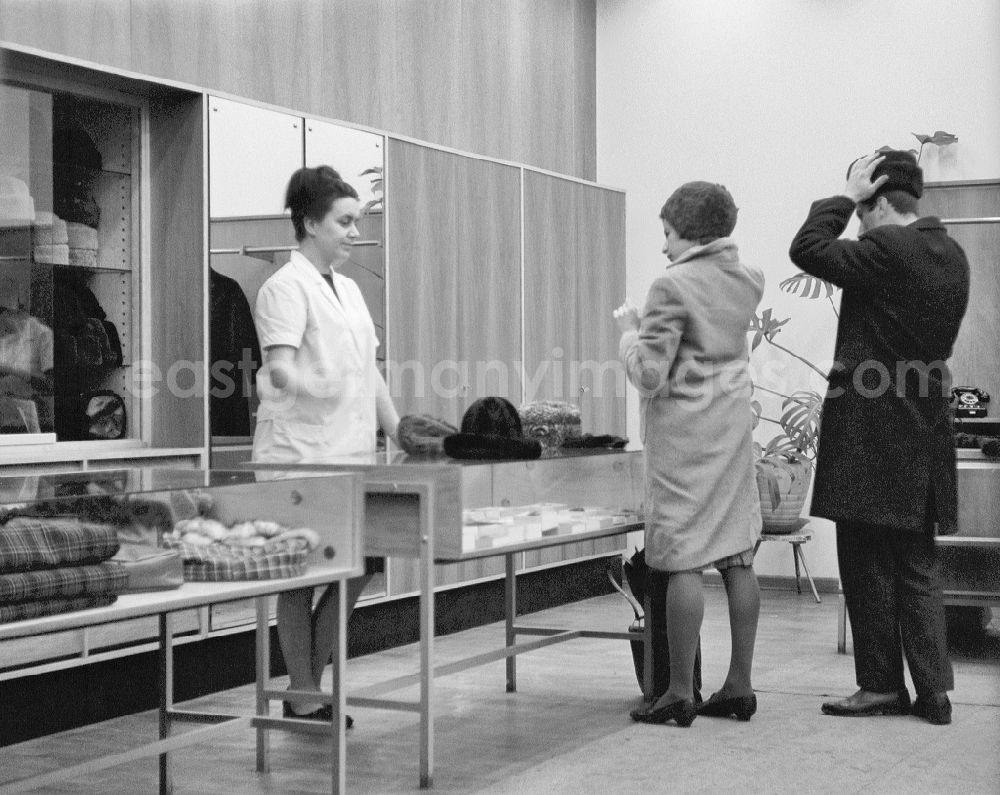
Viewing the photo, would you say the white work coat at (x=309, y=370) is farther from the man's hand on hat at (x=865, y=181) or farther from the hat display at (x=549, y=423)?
the man's hand on hat at (x=865, y=181)

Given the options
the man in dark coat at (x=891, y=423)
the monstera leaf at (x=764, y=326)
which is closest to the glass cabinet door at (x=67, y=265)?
the man in dark coat at (x=891, y=423)

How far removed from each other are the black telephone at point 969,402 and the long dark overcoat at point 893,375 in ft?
8.08

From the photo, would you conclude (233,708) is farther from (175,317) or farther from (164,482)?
(164,482)

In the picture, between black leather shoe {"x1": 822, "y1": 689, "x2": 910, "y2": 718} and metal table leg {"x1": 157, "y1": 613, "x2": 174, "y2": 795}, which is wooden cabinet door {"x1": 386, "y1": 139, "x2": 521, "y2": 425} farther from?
metal table leg {"x1": 157, "y1": 613, "x2": 174, "y2": 795}

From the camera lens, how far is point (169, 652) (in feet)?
11.1

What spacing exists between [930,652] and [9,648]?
2.69m

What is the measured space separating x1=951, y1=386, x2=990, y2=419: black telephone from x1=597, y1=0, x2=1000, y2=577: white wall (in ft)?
3.36

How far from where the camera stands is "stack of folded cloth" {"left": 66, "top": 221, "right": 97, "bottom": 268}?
14.7 ft

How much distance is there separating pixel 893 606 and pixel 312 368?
73.8 inches

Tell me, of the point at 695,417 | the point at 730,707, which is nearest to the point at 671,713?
the point at 730,707

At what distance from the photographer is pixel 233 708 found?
4.56 m

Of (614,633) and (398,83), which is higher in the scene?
(398,83)

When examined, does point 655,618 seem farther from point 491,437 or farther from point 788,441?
point 788,441

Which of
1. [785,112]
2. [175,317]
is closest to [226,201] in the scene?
[175,317]
